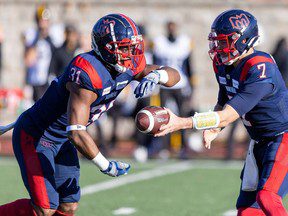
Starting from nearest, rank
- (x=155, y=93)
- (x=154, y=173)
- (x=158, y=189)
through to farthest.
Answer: (x=158, y=189) → (x=154, y=173) → (x=155, y=93)

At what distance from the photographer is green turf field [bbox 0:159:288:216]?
7.81 m

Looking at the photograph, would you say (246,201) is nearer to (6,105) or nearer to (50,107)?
(50,107)

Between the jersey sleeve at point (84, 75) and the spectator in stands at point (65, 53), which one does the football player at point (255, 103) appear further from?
the spectator in stands at point (65, 53)

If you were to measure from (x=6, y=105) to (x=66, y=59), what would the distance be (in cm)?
308

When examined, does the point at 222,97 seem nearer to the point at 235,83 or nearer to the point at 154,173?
the point at 235,83

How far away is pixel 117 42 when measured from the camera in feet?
18.4

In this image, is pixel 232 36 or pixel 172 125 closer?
pixel 172 125

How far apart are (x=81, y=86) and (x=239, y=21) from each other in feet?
3.47

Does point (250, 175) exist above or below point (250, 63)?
below

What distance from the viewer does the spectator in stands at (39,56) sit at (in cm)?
1155

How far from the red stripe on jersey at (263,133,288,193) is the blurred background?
2.14 metres

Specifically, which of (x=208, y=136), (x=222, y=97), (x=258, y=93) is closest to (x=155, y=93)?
(x=222, y=97)

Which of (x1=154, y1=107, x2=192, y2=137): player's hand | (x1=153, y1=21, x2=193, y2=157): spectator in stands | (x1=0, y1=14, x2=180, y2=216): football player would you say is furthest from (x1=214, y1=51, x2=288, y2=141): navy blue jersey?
(x1=153, y1=21, x2=193, y2=157): spectator in stands

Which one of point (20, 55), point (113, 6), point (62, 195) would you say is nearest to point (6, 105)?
point (20, 55)
